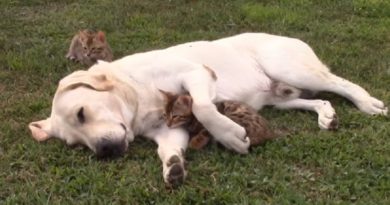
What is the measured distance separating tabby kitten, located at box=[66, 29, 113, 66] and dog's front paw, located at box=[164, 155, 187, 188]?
121 inches

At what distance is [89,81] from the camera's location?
5184 mm

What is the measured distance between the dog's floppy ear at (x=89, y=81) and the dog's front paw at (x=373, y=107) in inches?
78.0

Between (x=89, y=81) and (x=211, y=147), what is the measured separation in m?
0.96

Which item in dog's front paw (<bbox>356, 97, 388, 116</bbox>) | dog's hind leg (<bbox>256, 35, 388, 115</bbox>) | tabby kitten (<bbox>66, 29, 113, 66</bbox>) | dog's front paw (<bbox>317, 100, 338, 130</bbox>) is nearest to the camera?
dog's front paw (<bbox>317, 100, 338, 130</bbox>)

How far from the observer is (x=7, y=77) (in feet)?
22.9

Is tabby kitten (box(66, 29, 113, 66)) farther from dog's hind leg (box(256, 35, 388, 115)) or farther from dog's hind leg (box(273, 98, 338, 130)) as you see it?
dog's hind leg (box(273, 98, 338, 130))

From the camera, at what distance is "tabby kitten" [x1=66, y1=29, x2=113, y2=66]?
293 inches

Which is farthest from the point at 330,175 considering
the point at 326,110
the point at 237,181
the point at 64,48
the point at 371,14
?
the point at 371,14

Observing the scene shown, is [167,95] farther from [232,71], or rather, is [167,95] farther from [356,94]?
[356,94]

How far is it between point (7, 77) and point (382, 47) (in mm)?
3832

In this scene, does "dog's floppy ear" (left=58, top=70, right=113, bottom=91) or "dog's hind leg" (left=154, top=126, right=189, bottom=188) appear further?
"dog's floppy ear" (left=58, top=70, right=113, bottom=91)

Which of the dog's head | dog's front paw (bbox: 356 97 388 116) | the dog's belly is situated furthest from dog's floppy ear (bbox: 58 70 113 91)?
dog's front paw (bbox: 356 97 388 116)

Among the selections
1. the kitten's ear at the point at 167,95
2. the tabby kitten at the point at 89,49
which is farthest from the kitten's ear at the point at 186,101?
the tabby kitten at the point at 89,49

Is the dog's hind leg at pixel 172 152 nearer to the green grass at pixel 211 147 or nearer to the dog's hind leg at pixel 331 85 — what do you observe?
the green grass at pixel 211 147
